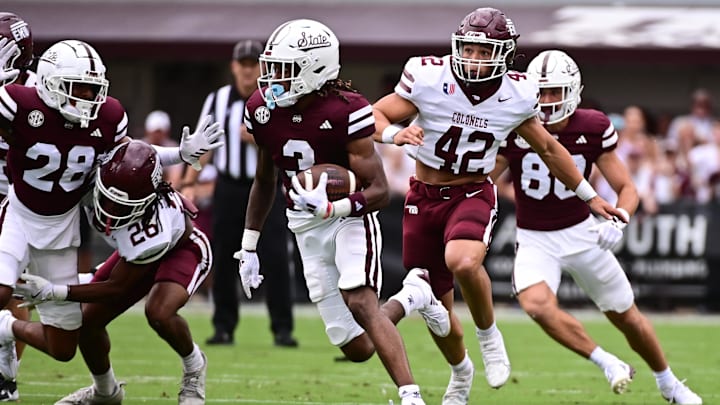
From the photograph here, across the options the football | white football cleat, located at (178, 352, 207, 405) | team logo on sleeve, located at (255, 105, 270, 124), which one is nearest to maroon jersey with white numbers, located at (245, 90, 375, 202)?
team logo on sleeve, located at (255, 105, 270, 124)

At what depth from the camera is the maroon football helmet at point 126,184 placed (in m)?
5.82

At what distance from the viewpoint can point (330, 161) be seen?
595cm

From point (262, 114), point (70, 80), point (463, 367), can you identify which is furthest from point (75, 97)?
point (463, 367)

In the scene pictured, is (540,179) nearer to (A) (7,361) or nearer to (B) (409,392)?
(B) (409,392)

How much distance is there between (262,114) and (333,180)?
558mm

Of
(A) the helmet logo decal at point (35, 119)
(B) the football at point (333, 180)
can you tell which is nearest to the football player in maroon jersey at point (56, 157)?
(A) the helmet logo decal at point (35, 119)

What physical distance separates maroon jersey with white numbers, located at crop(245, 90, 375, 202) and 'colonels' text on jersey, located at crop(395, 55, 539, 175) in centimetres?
46

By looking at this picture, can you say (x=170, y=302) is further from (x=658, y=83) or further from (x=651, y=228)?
(x=658, y=83)

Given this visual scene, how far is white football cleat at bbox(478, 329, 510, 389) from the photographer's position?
21.1 ft

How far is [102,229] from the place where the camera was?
6062 mm

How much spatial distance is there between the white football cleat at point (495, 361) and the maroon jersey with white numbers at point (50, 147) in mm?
2081

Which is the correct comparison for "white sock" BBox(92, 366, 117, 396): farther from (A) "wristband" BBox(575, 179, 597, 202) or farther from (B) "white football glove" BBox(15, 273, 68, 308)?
(A) "wristband" BBox(575, 179, 597, 202)

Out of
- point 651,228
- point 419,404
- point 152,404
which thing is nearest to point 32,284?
point 152,404

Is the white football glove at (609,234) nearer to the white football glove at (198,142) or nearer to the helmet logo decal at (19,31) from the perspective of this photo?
the white football glove at (198,142)
